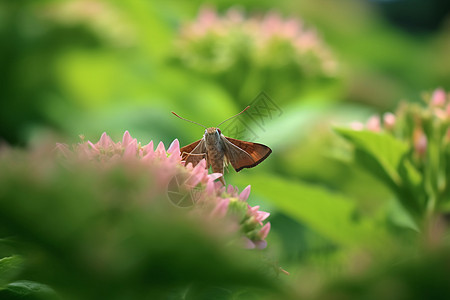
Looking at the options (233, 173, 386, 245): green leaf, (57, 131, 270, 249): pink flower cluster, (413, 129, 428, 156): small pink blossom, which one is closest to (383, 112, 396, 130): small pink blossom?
(413, 129, 428, 156): small pink blossom

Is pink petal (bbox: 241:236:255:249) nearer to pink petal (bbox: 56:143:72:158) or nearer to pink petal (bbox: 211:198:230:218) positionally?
pink petal (bbox: 211:198:230:218)

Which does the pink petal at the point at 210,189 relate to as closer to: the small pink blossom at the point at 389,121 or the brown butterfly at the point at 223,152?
the brown butterfly at the point at 223,152

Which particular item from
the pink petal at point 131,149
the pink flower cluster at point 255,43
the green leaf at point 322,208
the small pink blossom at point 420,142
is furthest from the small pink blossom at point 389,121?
the pink petal at point 131,149

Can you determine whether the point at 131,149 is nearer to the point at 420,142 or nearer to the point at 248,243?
the point at 248,243

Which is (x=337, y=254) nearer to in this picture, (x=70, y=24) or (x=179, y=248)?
(x=179, y=248)

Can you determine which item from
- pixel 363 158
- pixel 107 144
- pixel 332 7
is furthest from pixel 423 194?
pixel 332 7

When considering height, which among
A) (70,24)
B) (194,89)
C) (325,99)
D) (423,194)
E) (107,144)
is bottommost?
(107,144)
